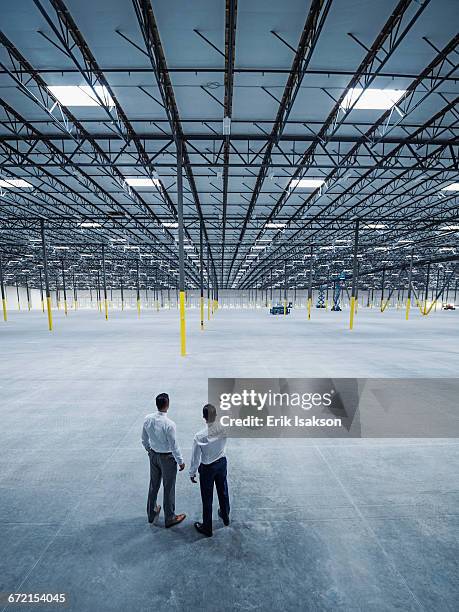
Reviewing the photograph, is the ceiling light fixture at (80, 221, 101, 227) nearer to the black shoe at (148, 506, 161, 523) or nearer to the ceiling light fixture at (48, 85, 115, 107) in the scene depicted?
the ceiling light fixture at (48, 85, 115, 107)

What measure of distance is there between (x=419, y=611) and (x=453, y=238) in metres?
45.5

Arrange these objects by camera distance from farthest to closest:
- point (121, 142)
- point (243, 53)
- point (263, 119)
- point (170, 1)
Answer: point (121, 142), point (263, 119), point (243, 53), point (170, 1)

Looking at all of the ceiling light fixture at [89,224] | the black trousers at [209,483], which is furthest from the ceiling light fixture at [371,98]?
the ceiling light fixture at [89,224]

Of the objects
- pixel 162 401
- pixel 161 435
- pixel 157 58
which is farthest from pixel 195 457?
pixel 157 58

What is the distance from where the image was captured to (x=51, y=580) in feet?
9.89

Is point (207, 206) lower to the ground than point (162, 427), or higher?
higher

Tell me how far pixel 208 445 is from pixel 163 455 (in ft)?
2.01

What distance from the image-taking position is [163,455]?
3633mm

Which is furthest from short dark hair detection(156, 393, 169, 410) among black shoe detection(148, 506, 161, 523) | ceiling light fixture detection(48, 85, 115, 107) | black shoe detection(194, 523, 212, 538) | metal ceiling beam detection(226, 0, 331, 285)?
ceiling light fixture detection(48, 85, 115, 107)

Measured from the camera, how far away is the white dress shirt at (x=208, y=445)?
3.44 metres

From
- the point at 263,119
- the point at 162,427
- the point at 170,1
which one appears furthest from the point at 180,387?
the point at 263,119

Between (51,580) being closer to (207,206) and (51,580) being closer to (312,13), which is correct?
(312,13)

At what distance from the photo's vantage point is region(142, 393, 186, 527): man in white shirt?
357cm

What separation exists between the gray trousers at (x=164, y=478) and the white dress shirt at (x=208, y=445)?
0.35m
